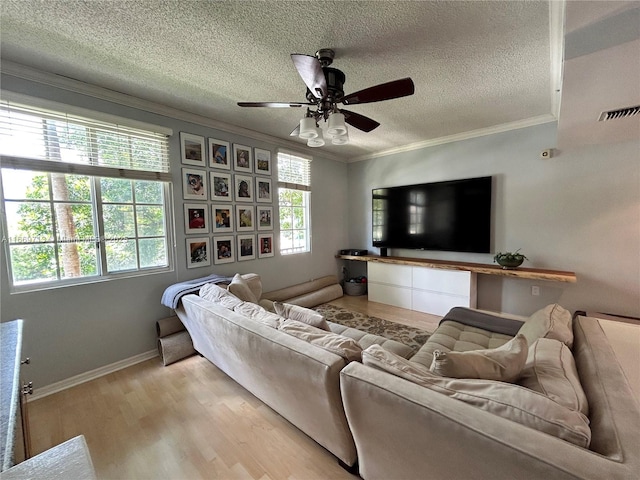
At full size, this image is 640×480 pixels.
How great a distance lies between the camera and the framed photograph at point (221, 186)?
10.0 ft

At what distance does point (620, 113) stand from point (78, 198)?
14.4 feet

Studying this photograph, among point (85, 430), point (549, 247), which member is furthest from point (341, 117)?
point (549, 247)

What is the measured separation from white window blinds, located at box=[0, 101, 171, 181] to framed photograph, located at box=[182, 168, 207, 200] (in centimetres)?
18

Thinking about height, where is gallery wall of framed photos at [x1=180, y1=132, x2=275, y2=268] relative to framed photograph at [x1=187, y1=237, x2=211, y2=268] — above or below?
above

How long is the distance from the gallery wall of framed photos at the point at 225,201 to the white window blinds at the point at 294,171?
0.66 feet

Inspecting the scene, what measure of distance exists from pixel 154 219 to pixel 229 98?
1457mm

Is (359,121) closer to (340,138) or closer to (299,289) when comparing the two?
(340,138)

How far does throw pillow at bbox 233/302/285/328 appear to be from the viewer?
5.27 ft

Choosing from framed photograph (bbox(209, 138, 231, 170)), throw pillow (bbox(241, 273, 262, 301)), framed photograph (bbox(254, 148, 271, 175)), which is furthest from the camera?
framed photograph (bbox(254, 148, 271, 175))

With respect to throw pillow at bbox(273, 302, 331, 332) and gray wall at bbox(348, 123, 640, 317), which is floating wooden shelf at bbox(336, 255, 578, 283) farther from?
throw pillow at bbox(273, 302, 331, 332)

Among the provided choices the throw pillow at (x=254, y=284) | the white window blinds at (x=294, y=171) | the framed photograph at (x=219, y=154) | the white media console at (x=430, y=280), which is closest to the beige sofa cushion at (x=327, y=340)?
the throw pillow at (x=254, y=284)

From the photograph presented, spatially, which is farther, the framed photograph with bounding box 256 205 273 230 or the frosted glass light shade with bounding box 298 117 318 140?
the framed photograph with bounding box 256 205 273 230

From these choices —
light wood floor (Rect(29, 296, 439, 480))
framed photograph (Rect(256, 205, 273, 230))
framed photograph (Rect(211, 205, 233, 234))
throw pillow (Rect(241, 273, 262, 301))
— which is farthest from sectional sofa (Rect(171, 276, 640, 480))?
framed photograph (Rect(256, 205, 273, 230))

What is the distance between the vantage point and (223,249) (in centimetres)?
320
